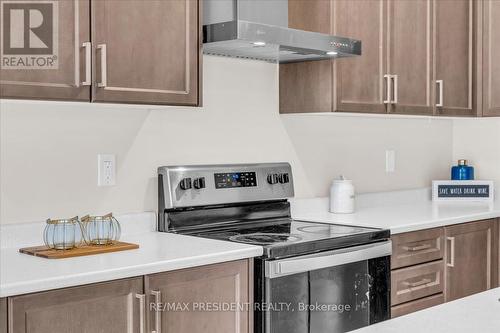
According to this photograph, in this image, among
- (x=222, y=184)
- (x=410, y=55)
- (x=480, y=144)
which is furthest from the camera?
(x=480, y=144)

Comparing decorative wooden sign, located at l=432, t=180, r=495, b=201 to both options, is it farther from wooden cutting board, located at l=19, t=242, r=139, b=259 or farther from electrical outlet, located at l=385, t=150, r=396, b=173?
wooden cutting board, located at l=19, t=242, r=139, b=259

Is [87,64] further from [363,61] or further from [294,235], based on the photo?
[363,61]

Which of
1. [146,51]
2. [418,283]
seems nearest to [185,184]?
[146,51]

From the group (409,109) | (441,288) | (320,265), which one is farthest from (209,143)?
(441,288)

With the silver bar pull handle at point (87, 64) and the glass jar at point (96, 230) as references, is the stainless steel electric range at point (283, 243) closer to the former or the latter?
the glass jar at point (96, 230)

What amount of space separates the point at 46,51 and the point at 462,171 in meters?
2.75

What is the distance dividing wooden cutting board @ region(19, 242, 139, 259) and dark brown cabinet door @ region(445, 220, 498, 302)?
5.35 ft

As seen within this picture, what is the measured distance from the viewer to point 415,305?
3041mm

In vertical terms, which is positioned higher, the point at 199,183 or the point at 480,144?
the point at 480,144

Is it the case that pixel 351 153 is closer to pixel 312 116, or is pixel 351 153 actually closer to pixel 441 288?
pixel 312 116

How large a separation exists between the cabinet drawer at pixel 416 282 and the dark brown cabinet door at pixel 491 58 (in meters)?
1.11

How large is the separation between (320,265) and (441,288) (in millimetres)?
999

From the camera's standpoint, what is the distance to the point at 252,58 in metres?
3.13

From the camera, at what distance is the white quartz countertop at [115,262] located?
183cm
